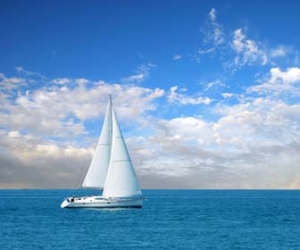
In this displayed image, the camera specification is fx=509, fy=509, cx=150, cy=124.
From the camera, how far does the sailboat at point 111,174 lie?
85.4 m

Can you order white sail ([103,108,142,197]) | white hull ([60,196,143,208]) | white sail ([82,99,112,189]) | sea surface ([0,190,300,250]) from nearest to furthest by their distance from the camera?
sea surface ([0,190,300,250])
white sail ([103,108,142,197])
white hull ([60,196,143,208])
white sail ([82,99,112,189])

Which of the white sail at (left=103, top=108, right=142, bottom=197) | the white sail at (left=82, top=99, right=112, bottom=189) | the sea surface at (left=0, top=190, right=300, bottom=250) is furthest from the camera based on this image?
the white sail at (left=82, top=99, right=112, bottom=189)

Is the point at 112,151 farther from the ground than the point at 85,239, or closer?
farther from the ground

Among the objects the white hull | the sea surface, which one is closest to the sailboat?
the white hull

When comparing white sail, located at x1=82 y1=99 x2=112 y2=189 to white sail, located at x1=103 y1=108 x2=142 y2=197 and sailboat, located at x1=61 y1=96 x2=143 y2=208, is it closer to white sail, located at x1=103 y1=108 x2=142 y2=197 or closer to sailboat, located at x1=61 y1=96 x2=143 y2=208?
sailboat, located at x1=61 y1=96 x2=143 y2=208

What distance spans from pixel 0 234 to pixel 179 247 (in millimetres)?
23693

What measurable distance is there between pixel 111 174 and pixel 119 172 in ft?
4.62

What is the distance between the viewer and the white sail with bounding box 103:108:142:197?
8519cm

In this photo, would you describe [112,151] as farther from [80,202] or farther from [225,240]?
[225,240]

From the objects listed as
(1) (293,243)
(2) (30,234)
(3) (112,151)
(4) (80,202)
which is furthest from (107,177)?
(1) (293,243)

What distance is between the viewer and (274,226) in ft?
237

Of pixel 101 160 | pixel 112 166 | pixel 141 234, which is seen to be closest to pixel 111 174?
pixel 112 166

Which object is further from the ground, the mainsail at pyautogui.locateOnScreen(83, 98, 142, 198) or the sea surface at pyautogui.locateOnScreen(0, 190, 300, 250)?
the mainsail at pyautogui.locateOnScreen(83, 98, 142, 198)

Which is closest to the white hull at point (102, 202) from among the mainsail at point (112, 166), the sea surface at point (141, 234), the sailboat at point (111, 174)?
the sailboat at point (111, 174)
